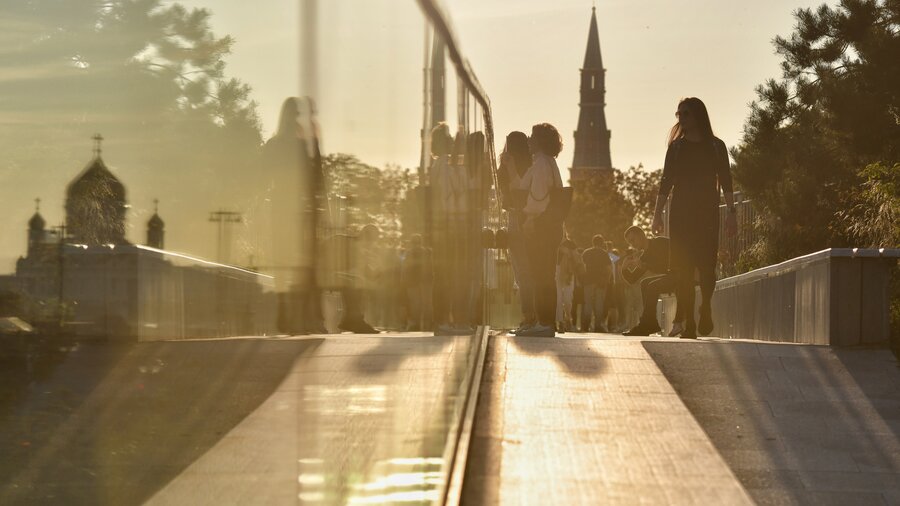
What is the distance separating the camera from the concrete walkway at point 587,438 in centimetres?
651

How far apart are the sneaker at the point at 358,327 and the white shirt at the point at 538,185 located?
838 cm

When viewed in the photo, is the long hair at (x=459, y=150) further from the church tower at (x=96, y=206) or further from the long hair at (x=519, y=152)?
the long hair at (x=519, y=152)

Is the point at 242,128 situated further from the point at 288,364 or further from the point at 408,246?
the point at 408,246

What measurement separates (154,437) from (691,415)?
6983 millimetres

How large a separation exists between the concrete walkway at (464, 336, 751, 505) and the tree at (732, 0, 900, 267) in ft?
62.9

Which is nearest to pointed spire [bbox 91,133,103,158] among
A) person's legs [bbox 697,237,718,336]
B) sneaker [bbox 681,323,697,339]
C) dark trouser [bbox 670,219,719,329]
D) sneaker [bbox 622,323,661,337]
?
dark trouser [bbox 670,219,719,329]

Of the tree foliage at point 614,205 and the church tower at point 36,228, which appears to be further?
the tree foliage at point 614,205

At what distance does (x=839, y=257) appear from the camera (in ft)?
34.8

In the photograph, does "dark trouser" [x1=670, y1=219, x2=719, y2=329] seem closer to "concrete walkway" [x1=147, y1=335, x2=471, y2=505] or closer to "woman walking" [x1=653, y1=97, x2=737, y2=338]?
"woman walking" [x1=653, y1=97, x2=737, y2=338]

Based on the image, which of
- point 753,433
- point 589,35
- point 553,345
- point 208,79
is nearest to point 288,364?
point 208,79

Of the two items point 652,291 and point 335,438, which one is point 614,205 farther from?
point 335,438

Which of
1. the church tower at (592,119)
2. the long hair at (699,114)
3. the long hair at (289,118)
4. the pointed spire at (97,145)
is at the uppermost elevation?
the church tower at (592,119)

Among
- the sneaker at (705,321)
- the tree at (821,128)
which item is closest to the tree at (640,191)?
the tree at (821,128)

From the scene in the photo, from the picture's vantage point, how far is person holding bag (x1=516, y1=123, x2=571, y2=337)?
11039mm
